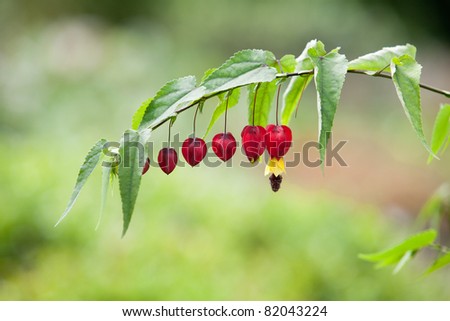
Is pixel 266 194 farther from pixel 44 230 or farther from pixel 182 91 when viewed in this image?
pixel 182 91

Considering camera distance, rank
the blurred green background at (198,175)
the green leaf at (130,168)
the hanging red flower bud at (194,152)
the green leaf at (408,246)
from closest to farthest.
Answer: the green leaf at (130,168)
the hanging red flower bud at (194,152)
the green leaf at (408,246)
the blurred green background at (198,175)

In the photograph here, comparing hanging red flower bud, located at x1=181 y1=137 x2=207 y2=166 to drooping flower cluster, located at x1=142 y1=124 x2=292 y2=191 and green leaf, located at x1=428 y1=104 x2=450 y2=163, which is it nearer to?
drooping flower cluster, located at x1=142 y1=124 x2=292 y2=191

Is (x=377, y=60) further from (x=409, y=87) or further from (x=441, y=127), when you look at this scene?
(x=441, y=127)

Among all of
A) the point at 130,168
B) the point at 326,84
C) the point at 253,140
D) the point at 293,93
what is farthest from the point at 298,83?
the point at 130,168

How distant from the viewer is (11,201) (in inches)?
122

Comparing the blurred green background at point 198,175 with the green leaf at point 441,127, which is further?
the blurred green background at point 198,175

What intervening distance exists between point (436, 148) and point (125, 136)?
67 cm

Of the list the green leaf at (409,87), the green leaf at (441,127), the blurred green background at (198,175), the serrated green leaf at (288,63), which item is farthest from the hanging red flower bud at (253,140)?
the blurred green background at (198,175)

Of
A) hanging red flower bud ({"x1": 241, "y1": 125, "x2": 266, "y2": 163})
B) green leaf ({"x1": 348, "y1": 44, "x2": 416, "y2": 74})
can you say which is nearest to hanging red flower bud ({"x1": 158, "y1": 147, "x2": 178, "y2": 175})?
hanging red flower bud ({"x1": 241, "y1": 125, "x2": 266, "y2": 163})

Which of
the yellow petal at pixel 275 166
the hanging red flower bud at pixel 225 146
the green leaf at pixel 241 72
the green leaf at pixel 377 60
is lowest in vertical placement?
the yellow petal at pixel 275 166

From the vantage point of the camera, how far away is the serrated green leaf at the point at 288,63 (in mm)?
1064

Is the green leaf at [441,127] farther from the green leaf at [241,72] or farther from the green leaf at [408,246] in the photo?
the green leaf at [241,72]

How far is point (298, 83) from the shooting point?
1.12 metres

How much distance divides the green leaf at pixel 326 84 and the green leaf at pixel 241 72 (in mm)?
70
